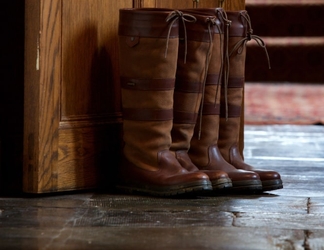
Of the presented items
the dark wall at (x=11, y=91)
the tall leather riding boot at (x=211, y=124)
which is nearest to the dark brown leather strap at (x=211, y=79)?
the tall leather riding boot at (x=211, y=124)

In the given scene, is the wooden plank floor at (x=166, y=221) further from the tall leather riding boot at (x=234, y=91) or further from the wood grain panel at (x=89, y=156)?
the tall leather riding boot at (x=234, y=91)

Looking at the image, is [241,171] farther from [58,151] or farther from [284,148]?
[284,148]

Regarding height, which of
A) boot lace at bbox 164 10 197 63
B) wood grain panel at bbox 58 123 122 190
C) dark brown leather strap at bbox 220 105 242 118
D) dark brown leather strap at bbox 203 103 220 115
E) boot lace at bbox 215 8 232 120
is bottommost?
wood grain panel at bbox 58 123 122 190

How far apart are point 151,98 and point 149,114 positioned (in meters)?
0.05

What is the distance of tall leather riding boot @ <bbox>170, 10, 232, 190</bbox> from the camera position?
2199 mm

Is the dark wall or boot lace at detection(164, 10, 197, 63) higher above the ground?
boot lace at detection(164, 10, 197, 63)

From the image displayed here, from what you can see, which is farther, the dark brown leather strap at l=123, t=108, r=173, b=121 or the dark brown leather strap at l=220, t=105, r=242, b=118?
the dark brown leather strap at l=220, t=105, r=242, b=118

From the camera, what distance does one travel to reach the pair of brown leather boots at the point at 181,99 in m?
2.15

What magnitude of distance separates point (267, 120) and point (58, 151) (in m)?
2.76

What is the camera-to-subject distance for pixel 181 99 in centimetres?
224

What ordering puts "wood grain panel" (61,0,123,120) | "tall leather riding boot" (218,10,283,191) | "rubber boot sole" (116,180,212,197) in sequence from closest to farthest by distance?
"rubber boot sole" (116,180,212,197), "wood grain panel" (61,0,123,120), "tall leather riding boot" (218,10,283,191)

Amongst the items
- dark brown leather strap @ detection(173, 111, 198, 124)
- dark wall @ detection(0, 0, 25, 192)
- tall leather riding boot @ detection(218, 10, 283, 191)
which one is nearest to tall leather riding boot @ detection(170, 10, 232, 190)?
dark brown leather strap @ detection(173, 111, 198, 124)

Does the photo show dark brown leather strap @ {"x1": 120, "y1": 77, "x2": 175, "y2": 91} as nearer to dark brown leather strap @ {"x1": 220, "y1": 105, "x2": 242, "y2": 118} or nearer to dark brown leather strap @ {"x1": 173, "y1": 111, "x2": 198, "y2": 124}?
dark brown leather strap @ {"x1": 173, "y1": 111, "x2": 198, "y2": 124}

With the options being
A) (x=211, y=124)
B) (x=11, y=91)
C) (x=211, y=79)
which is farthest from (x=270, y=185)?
(x=11, y=91)
